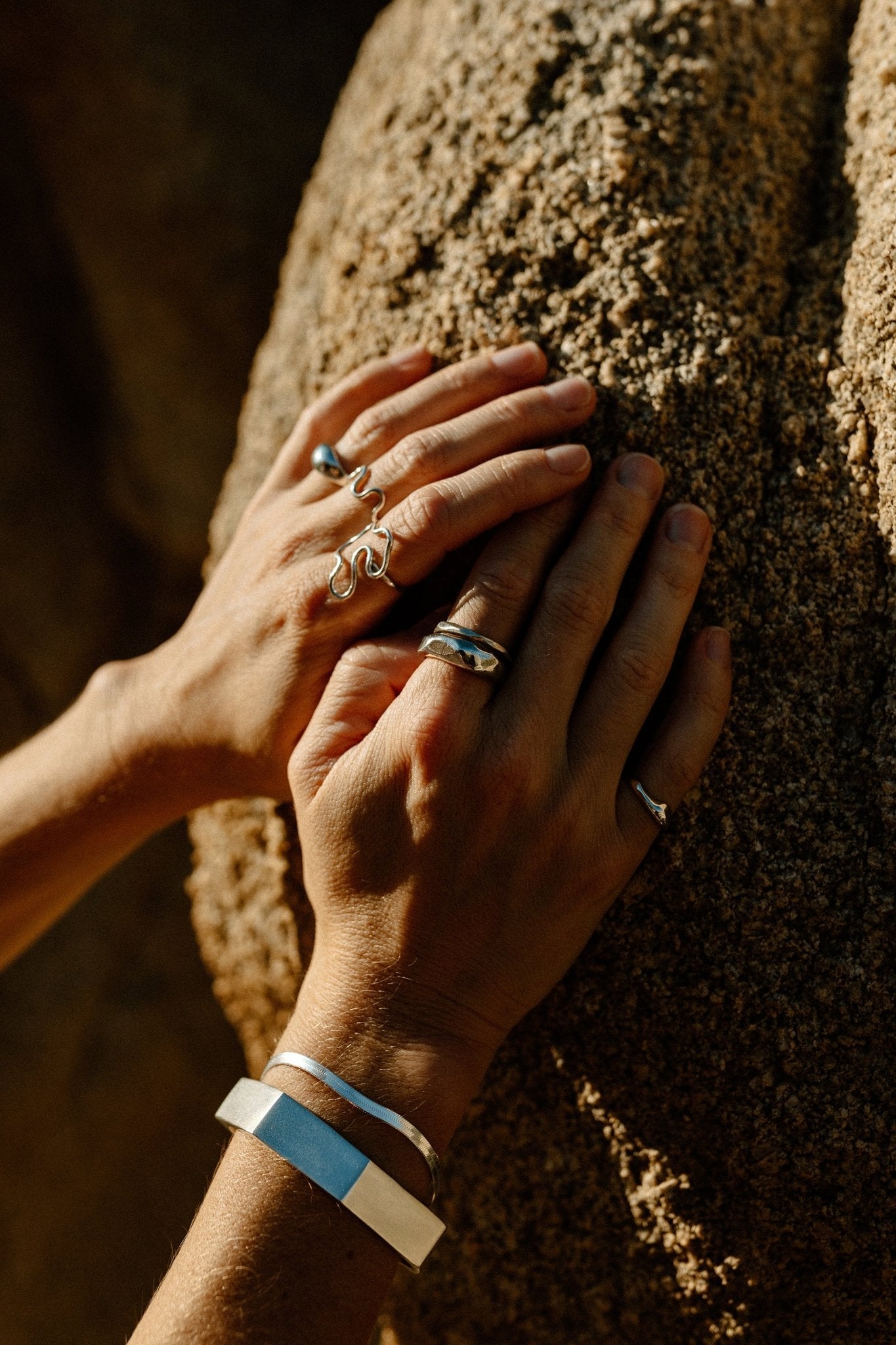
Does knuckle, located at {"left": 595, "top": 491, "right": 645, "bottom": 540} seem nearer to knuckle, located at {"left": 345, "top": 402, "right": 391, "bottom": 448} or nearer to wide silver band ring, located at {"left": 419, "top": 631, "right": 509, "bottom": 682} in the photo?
wide silver band ring, located at {"left": 419, "top": 631, "right": 509, "bottom": 682}

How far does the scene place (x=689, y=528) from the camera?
1.17 metres

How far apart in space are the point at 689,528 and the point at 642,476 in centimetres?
9

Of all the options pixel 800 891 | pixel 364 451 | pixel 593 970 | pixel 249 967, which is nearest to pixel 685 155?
pixel 364 451

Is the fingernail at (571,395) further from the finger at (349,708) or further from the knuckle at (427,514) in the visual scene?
the finger at (349,708)

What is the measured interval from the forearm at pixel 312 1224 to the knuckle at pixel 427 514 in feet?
1.80

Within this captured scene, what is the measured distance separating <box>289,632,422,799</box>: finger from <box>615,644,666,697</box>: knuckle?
25cm

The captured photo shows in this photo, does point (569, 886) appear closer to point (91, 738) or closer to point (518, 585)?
point (518, 585)

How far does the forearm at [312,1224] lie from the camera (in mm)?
934

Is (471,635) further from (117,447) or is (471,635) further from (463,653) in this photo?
(117,447)

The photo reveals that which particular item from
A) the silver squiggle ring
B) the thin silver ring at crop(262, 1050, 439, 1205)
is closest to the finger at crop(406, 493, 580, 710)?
the silver squiggle ring

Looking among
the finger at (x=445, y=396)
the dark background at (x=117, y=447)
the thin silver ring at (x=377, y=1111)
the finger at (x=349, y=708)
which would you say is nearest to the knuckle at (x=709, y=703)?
the finger at (x=349, y=708)

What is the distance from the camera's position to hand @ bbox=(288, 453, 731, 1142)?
1.05 metres

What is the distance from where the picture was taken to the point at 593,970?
1.21 m

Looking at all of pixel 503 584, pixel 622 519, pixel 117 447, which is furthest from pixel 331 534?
pixel 117 447
